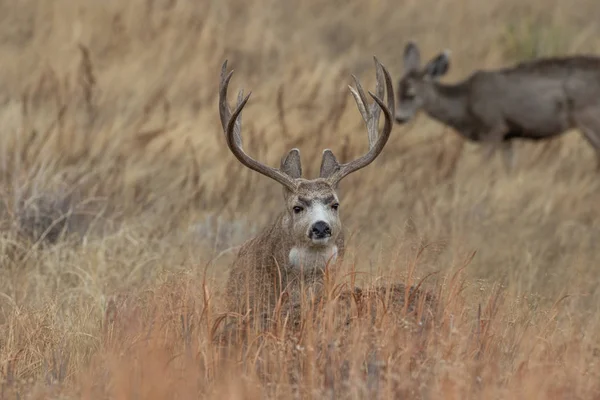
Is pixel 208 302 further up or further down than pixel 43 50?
further down

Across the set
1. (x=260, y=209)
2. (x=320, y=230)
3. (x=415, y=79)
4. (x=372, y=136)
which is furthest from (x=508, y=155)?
(x=320, y=230)

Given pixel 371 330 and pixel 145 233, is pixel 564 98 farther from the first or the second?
pixel 371 330

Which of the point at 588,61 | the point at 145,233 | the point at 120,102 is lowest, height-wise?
the point at 145,233

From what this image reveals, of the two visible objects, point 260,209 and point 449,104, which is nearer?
point 260,209

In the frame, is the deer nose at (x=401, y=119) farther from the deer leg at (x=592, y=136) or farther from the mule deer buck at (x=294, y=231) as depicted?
the mule deer buck at (x=294, y=231)

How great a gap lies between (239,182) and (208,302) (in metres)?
4.61

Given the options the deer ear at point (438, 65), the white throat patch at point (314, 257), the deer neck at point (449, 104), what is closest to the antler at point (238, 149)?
the white throat patch at point (314, 257)

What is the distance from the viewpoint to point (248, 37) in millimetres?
15094

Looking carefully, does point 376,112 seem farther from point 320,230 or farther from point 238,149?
point 320,230

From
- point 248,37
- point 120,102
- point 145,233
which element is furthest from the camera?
point 248,37

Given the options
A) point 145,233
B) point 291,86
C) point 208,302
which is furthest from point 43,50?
point 208,302

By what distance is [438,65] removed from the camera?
15.2 metres

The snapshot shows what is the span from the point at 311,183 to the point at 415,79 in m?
8.78

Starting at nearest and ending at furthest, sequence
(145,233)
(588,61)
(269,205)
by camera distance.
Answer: (145,233), (269,205), (588,61)
